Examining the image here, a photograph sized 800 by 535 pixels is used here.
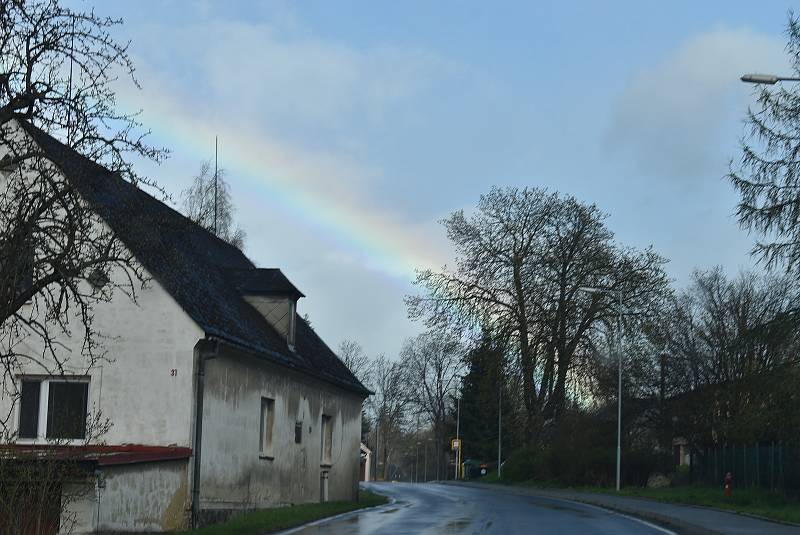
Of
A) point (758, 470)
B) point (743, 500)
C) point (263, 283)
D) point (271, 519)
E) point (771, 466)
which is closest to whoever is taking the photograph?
point (271, 519)

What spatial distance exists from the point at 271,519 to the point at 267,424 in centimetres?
499

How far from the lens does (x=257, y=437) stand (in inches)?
957

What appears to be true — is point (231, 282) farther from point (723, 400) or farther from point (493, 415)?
point (493, 415)

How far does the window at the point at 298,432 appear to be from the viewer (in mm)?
27822

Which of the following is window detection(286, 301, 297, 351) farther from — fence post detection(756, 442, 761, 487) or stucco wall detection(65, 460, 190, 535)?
fence post detection(756, 442, 761, 487)

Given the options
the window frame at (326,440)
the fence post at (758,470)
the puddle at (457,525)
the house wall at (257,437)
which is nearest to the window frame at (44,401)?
the house wall at (257,437)

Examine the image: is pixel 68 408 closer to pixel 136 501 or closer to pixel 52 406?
pixel 52 406

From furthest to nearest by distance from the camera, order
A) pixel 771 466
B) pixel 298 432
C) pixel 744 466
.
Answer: pixel 744 466 → pixel 771 466 → pixel 298 432

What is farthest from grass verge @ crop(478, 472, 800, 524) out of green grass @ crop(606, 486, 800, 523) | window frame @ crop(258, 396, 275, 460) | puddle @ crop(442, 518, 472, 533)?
window frame @ crop(258, 396, 275, 460)

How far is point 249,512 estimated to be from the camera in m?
23.4

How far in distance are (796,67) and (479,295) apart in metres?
31.1

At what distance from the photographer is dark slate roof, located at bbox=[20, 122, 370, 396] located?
15133 millimetres

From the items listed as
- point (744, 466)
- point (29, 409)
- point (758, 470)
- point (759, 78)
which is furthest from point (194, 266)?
point (744, 466)

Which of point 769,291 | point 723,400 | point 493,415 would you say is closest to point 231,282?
point 723,400
